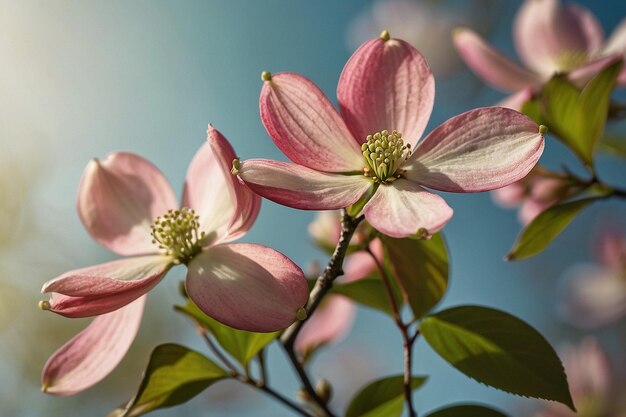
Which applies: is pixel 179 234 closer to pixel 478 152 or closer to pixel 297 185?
pixel 297 185

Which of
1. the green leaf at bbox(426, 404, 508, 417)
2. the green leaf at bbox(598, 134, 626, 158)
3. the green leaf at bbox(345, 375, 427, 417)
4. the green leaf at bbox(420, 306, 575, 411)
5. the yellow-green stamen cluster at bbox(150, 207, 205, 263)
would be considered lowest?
the green leaf at bbox(426, 404, 508, 417)

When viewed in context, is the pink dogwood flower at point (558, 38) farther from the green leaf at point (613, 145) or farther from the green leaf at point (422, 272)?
the green leaf at point (422, 272)

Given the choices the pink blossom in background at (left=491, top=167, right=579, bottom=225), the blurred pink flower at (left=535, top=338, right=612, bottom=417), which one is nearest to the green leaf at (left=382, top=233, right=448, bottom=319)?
the pink blossom in background at (left=491, top=167, right=579, bottom=225)

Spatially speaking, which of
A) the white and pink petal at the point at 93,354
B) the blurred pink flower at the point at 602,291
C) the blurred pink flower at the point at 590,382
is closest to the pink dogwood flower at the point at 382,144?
the white and pink petal at the point at 93,354

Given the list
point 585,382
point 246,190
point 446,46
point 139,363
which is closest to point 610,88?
point 246,190

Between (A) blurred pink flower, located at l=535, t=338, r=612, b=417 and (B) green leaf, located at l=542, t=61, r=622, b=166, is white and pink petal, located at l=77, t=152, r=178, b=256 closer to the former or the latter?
(B) green leaf, located at l=542, t=61, r=622, b=166

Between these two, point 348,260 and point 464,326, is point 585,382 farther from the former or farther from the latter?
point 464,326
